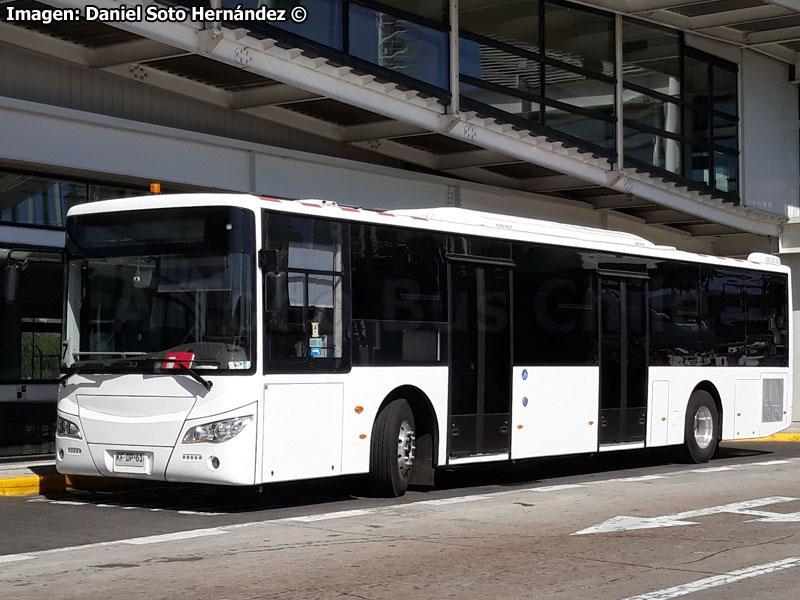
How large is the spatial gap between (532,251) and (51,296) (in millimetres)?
6131

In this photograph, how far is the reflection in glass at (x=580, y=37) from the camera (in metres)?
23.0

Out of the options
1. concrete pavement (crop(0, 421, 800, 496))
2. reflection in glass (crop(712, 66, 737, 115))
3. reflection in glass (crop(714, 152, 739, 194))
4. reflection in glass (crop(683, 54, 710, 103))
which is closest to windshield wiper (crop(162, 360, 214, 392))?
concrete pavement (crop(0, 421, 800, 496))

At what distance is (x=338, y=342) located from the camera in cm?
1260

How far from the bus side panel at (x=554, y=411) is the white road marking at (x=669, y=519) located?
2866mm

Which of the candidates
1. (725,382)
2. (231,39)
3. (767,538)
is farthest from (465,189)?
(767,538)

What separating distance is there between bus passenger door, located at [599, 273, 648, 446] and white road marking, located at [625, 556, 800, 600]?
7223 millimetres

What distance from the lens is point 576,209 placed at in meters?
25.6

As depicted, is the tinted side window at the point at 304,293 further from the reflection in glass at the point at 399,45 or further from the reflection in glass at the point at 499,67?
the reflection in glass at the point at 499,67

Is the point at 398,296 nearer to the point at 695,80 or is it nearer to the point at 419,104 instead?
the point at 419,104

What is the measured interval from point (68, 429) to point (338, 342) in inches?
109

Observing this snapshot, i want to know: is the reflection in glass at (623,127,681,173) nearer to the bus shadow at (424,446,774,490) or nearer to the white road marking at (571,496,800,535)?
the bus shadow at (424,446,774,490)

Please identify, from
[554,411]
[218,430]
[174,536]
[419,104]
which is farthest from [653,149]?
[174,536]

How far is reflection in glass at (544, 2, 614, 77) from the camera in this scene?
23.0 meters

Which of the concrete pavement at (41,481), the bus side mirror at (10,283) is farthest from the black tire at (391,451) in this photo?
the bus side mirror at (10,283)
